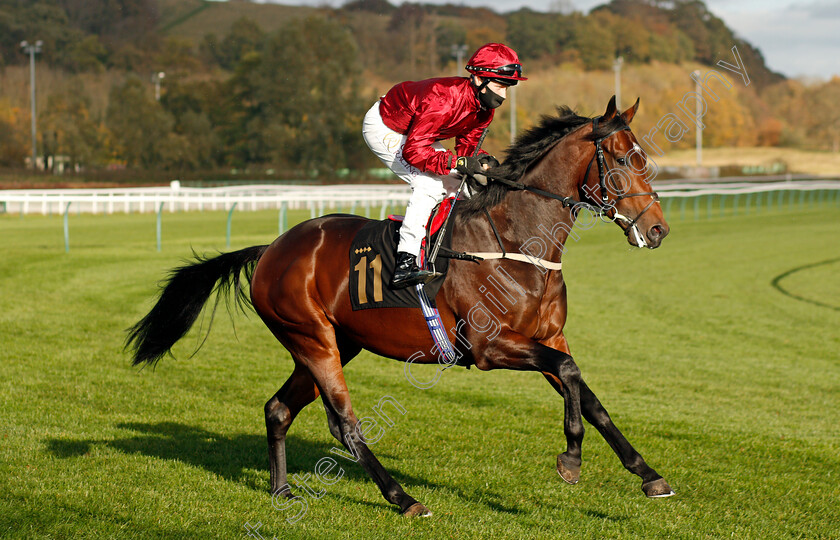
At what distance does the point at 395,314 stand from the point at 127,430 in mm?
→ 2040

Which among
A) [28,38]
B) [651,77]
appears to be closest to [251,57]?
[28,38]

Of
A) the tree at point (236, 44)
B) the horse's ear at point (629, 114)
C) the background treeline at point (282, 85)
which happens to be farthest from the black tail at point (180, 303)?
the tree at point (236, 44)

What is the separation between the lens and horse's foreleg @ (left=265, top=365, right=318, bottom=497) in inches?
155

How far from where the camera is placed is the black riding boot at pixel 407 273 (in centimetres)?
366

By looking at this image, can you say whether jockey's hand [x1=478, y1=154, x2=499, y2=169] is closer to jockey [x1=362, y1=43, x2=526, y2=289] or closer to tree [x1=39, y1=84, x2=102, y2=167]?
jockey [x1=362, y1=43, x2=526, y2=289]

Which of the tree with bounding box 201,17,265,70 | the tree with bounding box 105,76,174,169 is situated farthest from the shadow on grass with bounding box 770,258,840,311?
the tree with bounding box 201,17,265,70

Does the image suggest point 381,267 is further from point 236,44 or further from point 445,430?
point 236,44

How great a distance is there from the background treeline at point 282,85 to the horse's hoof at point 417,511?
30121 millimetres

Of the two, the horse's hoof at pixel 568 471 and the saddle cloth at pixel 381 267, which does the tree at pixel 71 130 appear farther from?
the horse's hoof at pixel 568 471

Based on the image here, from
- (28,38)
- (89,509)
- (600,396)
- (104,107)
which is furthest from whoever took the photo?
(28,38)

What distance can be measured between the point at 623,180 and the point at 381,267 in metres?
1.14

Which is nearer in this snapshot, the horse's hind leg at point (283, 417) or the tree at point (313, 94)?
the horse's hind leg at point (283, 417)

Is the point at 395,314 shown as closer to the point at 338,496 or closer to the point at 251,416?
the point at 338,496

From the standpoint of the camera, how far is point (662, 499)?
385cm
